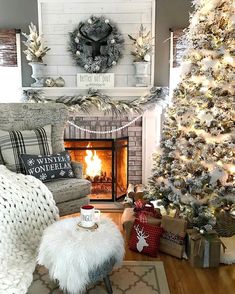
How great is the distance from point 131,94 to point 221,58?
1340 mm

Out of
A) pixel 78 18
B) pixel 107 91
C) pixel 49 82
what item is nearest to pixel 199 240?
pixel 107 91

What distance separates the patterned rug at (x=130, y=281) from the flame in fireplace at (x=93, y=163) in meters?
1.65

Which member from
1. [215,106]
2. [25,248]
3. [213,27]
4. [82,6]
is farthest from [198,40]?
[25,248]

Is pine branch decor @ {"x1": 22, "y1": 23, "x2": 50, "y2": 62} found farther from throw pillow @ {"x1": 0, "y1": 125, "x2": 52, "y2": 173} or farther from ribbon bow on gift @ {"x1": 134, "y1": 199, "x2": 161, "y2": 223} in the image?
ribbon bow on gift @ {"x1": 134, "y1": 199, "x2": 161, "y2": 223}

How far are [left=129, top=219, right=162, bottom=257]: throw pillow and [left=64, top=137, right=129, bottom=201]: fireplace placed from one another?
1.36 meters

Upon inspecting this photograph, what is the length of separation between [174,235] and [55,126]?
5.45 ft

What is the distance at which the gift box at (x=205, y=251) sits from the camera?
2.35 meters

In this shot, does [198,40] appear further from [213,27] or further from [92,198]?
[92,198]

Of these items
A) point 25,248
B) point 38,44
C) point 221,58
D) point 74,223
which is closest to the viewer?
point 74,223

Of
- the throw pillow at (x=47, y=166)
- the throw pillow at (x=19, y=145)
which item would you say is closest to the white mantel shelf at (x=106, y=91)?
the throw pillow at (x=19, y=145)

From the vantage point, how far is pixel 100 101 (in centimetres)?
362

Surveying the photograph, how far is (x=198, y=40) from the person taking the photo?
265cm

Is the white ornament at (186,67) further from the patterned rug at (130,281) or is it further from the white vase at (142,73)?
the patterned rug at (130,281)

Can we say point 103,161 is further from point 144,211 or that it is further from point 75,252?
point 75,252
